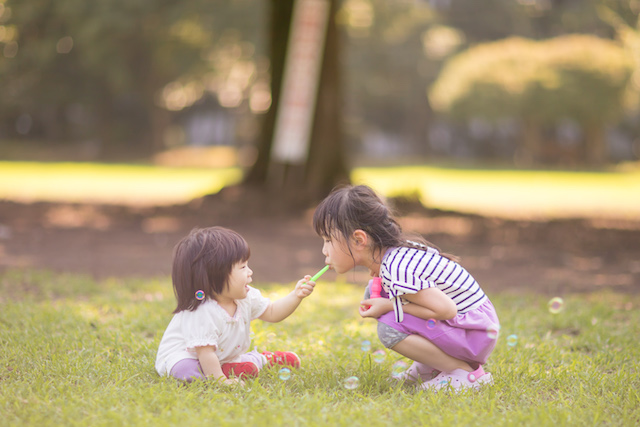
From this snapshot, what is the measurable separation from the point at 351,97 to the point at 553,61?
9958mm

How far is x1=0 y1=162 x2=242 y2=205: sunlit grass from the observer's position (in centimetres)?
1011

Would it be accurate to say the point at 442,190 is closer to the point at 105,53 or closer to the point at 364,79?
the point at 105,53

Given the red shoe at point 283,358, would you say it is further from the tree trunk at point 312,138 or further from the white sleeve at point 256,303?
the tree trunk at point 312,138

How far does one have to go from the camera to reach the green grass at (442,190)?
9625 mm

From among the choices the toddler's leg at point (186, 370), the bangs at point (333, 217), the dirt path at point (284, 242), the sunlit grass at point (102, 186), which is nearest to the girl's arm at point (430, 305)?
the bangs at point (333, 217)

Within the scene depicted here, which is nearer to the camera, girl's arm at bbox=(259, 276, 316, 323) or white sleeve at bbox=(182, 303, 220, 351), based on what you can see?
white sleeve at bbox=(182, 303, 220, 351)

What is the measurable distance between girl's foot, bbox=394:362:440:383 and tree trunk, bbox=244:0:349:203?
207 inches

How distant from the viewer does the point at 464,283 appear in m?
2.64

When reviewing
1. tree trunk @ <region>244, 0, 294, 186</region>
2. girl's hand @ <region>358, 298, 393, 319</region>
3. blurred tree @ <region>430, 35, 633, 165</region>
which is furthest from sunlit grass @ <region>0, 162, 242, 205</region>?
blurred tree @ <region>430, 35, 633, 165</region>

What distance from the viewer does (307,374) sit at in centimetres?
280

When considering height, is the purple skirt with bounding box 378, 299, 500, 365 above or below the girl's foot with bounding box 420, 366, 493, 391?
above

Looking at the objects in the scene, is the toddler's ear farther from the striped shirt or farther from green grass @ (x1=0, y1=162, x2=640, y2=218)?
green grass @ (x1=0, y1=162, x2=640, y2=218)

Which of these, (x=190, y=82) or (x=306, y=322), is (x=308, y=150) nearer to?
(x=306, y=322)

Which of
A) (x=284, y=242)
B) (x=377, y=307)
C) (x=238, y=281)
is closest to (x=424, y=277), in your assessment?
(x=377, y=307)
